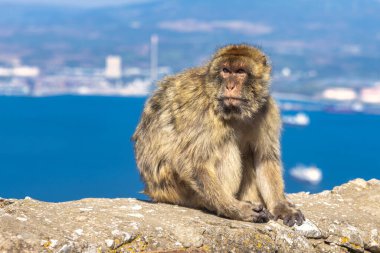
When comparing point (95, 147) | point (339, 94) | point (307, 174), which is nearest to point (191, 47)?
point (339, 94)

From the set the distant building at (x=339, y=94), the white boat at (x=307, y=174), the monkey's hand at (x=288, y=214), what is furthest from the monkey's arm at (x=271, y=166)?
the distant building at (x=339, y=94)

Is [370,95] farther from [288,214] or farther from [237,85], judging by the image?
[237,85]

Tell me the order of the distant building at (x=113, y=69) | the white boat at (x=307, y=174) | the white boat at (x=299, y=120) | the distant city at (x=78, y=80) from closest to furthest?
the white boat at (x=307, y=174), the white boat at (x=299, y=120), the distant city at (x=78, y=80), the distant building at (x=113, y=69)

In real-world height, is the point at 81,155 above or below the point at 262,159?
below

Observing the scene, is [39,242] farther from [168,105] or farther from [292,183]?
[292,183]

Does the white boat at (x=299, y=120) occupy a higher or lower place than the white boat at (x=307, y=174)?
higher

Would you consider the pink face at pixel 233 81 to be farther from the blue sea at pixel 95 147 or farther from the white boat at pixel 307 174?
the white boat at pixel 307 174

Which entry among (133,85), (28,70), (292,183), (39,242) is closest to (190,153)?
(39,242)

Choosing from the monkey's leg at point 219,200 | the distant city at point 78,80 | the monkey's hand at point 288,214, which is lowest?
the distant city at point 78,80
